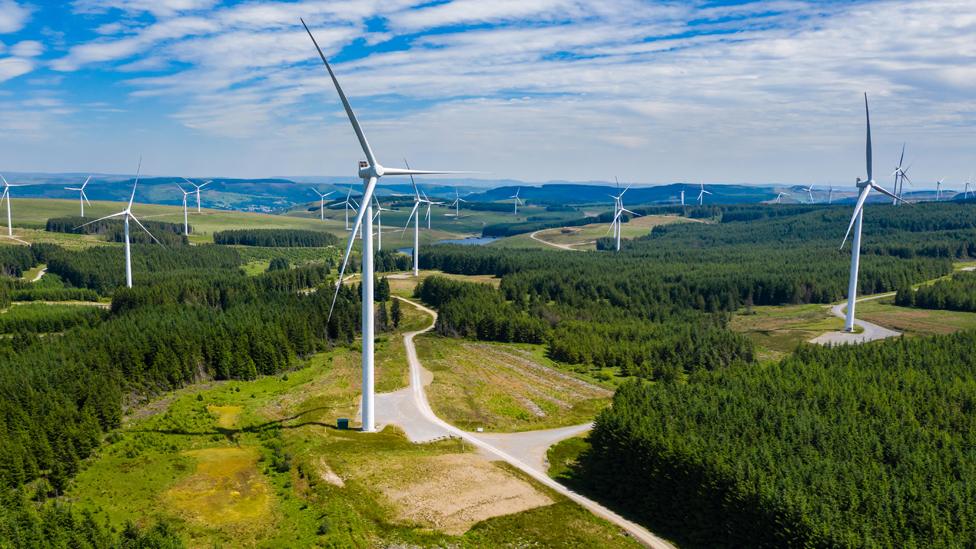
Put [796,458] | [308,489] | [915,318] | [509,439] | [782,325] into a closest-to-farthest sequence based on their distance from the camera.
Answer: [796,458]
[308,489]
[509,439]
[915,318]
[782,325]

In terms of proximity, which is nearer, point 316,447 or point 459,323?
point 316,447

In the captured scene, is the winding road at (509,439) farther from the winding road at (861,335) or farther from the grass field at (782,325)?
the winding road at (861,335)

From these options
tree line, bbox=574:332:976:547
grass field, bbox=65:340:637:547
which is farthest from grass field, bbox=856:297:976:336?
grass field, bbox=65:340:637:547

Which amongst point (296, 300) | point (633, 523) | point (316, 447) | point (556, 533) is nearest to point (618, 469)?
point (633, 523)

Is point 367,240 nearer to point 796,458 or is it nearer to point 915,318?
point 796,458

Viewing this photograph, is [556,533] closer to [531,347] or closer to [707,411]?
[707,411]

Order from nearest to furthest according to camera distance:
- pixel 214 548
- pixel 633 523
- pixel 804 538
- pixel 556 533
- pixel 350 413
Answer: pixel 804 538, pixel 214 548, pixel 556 533, pixel 633 523, pixel 350 413

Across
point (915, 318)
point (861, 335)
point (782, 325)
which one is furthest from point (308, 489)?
point (915, 318)
